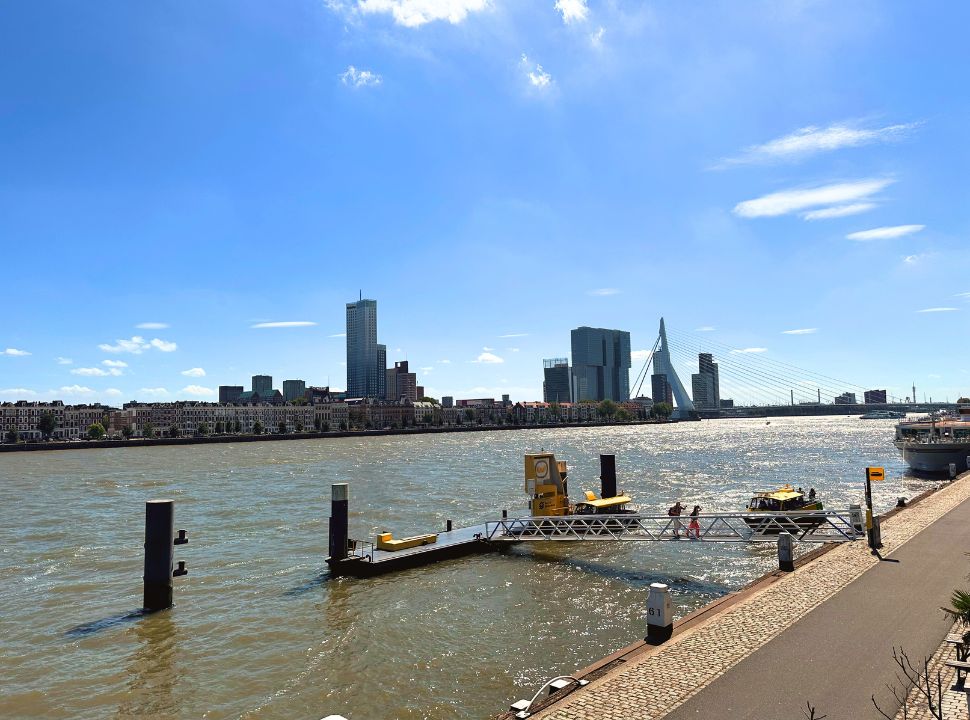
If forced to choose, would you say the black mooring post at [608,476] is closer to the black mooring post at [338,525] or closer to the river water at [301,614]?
the river water at [301,614]

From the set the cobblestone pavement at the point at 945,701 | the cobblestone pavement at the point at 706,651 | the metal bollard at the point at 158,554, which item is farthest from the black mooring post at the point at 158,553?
the cobblestone pavement at the point at 945,701

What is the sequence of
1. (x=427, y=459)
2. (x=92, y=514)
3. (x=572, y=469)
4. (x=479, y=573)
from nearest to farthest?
(x=479, y=573) → (x=92, y=514) → (x=572, y=469) → (x=427, y=459)

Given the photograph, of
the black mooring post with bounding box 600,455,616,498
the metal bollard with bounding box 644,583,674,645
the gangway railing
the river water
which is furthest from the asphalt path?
the black mooring post with bounding box 600,455,616,498

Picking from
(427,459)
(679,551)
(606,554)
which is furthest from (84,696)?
(427,459)

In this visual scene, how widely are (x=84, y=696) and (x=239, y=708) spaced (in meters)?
4.16

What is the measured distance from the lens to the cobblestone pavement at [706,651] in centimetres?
1059

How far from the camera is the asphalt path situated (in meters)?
10.3

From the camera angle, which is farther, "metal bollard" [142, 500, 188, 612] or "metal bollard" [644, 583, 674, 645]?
"metal bollard" [142, 500, 188, 612]

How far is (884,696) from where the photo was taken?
1060 cm

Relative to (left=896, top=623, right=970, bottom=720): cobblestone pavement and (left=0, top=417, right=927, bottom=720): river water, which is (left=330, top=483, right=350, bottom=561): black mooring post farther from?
(left=896, top=623, right=970, bottom=720): cobblestone pavement

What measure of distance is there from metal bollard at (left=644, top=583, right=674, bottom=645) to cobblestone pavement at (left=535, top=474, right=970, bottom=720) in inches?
10.1

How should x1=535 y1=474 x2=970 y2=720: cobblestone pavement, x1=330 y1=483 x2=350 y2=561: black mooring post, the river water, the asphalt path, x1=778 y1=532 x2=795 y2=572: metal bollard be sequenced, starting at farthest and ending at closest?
x1=330 y1=483 x2=350 y2=561: black mooring post → x1=778 y1=532 x2=795 y2=572: metal bollard → the river water → x1=535 y1=474 x2=970 y2=720: cobblestone pavement → the asphalt path

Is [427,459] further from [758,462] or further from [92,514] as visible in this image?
[92,514]

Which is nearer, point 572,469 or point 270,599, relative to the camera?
point 270,599
